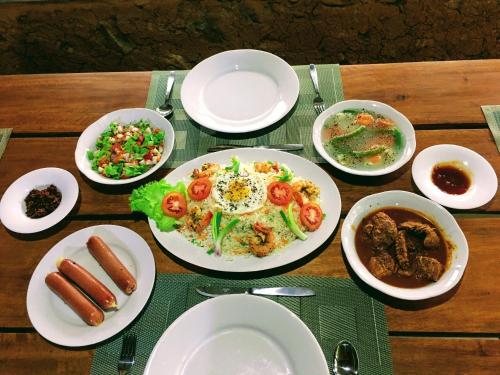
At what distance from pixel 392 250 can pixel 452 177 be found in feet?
2.09

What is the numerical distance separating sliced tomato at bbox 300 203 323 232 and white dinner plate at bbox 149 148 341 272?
0.03 m

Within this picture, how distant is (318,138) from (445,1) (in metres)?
2.76

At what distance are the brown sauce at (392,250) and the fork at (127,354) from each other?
1159 mm

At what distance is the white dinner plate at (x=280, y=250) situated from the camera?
2.03 m

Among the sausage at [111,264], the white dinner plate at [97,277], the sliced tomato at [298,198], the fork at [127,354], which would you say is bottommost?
the fork at [127,354]

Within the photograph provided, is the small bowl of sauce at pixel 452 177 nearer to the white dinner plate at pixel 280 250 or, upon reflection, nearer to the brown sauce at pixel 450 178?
the brown sauce at pixel 450 178

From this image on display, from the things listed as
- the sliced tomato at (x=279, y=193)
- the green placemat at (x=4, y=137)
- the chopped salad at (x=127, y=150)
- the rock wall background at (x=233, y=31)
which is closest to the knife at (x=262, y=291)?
the sliced tomato at (x=279, y=193)

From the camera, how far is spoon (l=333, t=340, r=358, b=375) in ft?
5.70

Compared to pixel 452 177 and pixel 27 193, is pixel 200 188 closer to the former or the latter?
pixel 27 193

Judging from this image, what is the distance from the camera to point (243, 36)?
445 centimetres

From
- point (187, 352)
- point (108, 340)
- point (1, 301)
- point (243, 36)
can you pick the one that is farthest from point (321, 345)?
point (243, 36)

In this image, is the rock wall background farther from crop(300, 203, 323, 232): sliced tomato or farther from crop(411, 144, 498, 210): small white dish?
crop(300, 203, 323, 232): sliced tomato

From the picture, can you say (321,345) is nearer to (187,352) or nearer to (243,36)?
(187,352)

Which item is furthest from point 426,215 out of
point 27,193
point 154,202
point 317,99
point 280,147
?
point 27,193
